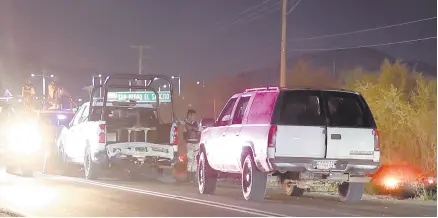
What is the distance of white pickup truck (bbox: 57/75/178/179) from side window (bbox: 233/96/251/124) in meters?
4.72

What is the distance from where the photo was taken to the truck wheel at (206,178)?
53.8ft

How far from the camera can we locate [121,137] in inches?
800

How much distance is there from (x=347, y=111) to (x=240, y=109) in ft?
7.73

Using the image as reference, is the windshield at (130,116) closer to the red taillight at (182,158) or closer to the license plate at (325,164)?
the red taillight at (182,158)

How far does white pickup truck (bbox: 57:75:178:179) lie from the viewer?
19719 millimetres

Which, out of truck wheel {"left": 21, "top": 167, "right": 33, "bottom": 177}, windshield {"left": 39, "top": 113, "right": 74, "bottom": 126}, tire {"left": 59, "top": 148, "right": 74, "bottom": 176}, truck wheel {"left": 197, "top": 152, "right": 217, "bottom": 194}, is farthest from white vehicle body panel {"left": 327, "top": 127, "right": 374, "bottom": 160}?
windshield {"left": 39, "top": 113, "right": 74, "bottom": 126}

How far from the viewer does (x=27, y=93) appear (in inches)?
1303

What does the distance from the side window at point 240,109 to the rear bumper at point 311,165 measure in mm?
1995

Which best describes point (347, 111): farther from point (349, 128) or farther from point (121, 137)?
point (121, 137)

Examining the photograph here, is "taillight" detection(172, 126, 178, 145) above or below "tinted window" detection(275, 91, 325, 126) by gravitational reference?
below

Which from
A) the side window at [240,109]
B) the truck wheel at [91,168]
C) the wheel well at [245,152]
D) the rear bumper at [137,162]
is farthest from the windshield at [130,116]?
the wheel well at [245,152]

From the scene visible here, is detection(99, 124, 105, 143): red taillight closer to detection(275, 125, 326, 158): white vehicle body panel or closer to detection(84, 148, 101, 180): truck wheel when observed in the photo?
detection(84, 148, 101, 180): truck wheel

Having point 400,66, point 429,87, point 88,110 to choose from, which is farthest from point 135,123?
point 400,66

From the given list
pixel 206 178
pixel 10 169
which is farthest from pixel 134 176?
pixel 206 178
